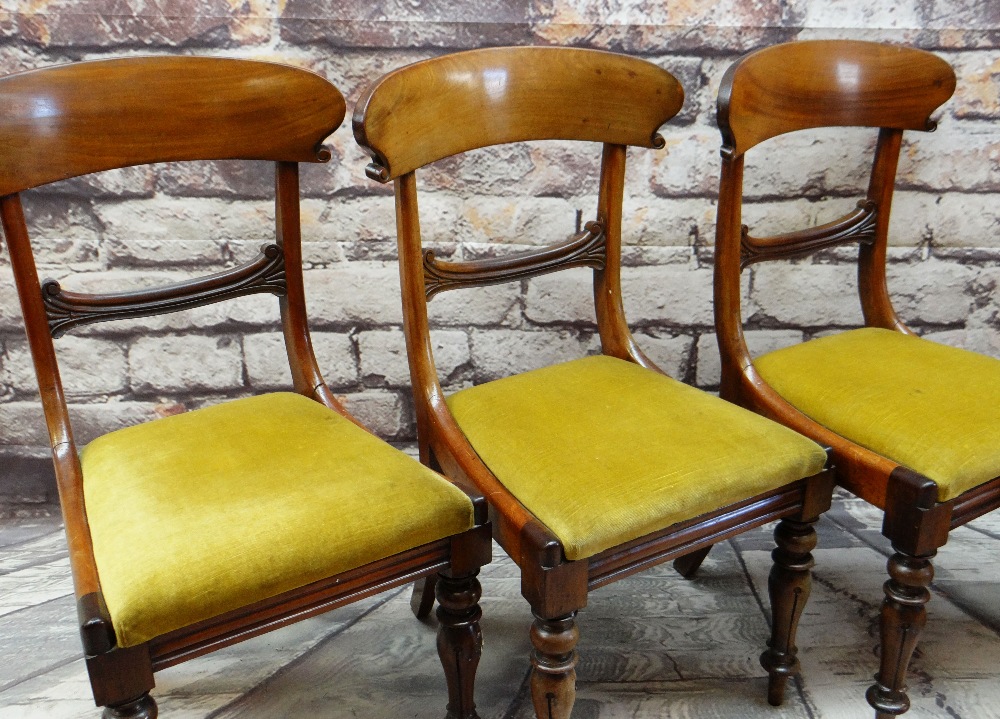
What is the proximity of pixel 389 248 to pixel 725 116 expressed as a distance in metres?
0.74

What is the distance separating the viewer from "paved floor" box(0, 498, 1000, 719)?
1411 millimetres

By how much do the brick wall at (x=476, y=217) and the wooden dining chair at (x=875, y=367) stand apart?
0.17 metres

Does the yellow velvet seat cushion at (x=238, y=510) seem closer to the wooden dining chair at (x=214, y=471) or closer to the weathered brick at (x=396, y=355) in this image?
the wooden dining chair at (x=214, y=471)

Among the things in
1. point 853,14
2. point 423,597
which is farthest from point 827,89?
point 423,597

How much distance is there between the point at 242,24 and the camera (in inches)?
61.4

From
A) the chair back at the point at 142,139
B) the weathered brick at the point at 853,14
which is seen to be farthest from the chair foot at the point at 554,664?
the weathered brick at the point at 853,14

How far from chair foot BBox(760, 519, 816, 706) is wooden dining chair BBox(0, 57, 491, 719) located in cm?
52

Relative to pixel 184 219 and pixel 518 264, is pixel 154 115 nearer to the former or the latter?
pixel 184 219

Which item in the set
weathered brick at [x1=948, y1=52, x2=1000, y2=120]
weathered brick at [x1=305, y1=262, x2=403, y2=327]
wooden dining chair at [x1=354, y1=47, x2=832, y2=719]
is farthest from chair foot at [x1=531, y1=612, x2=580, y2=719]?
weathered brick at [x1=948, y1=52, x2=1000, y2=120]

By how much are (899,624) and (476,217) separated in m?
1.07

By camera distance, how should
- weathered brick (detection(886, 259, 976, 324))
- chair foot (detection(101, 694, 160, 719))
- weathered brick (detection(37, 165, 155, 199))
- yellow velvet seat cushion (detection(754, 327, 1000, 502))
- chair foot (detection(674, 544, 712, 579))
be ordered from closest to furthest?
1. chair foot (detection(101, 694, 160, 719))
2. yellow velvet seat cushion (detection(754, 327, 1000, 502))
3. weathered brick (detection(37, 165, 155, 199))
4. chair foot (detection(674, 544, 712, 579))
5. weathered brick (detection(886, 259, 976, 324))

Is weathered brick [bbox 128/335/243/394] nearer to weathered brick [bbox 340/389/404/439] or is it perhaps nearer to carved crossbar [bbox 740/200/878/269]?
weathered brick [bbox 340/389/404/439]

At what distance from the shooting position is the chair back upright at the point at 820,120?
140 cm

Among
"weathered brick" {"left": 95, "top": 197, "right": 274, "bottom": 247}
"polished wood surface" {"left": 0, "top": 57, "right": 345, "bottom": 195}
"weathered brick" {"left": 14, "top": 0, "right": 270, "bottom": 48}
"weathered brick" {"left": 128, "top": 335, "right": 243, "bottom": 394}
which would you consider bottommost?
"weathered brick" {"left": 128, "top": 335, "right": 243, "bottom": 394}
